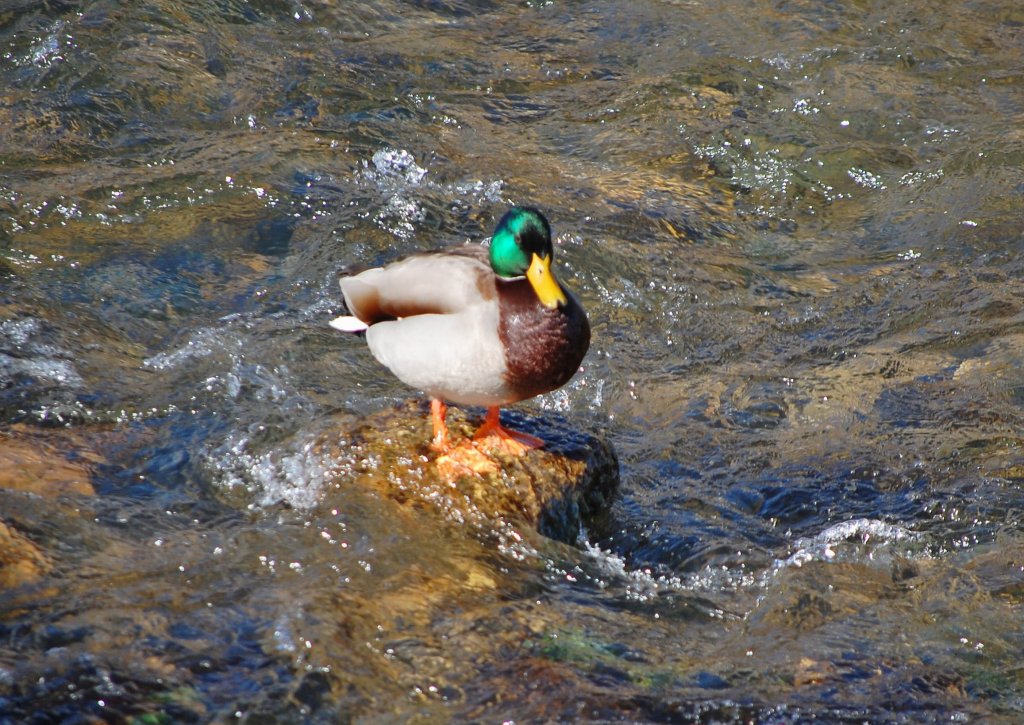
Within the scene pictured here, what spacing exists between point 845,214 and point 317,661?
5217 millimetres

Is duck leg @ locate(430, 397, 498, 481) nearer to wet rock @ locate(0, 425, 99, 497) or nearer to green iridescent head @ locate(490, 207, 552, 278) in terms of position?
green iridescent head @ locate(490, 207, 552, 278)

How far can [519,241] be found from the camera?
4.11 meters

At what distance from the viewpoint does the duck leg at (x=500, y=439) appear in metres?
4.51

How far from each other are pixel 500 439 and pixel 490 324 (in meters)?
Result: 0.59

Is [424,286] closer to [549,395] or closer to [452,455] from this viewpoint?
[452,455]

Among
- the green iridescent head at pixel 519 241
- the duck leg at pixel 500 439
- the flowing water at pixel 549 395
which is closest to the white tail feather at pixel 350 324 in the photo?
the flowing water at pixel 549 395

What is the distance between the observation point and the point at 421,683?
3.44m

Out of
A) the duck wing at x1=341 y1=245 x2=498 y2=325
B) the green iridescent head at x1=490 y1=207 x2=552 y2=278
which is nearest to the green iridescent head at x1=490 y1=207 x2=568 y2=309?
the green iridescent head at x1=490 y1=207 x2=552 y2=278

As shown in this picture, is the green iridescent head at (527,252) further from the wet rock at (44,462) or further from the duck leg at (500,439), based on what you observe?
the wet rock at (44,462)

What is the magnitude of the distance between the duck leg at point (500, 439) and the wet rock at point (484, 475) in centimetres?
3

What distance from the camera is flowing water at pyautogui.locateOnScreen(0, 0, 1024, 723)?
141 inches

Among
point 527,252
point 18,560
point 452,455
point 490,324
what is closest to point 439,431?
point 452,455

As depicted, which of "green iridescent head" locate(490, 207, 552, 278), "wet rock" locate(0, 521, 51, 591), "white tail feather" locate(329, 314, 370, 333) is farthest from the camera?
"white tail feather" locate(329, 314, 370, 333)

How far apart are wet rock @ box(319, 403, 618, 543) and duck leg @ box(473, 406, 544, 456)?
34 millimetres
